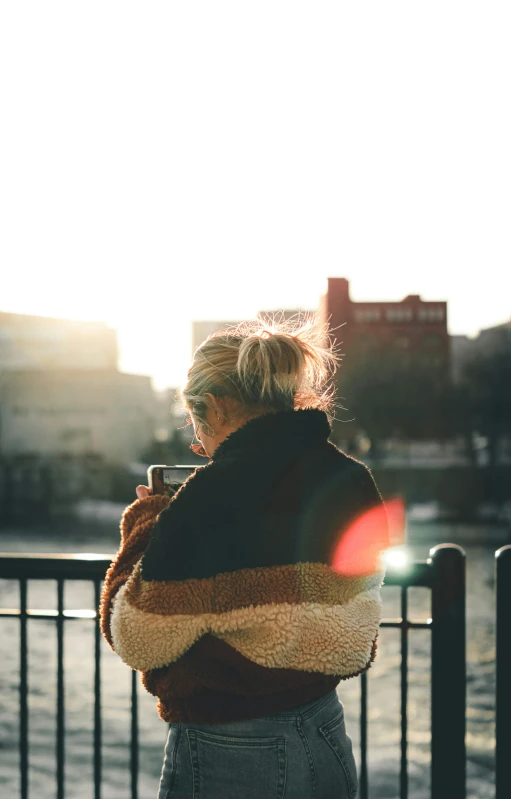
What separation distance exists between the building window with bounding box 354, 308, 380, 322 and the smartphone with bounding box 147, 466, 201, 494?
2439 inches

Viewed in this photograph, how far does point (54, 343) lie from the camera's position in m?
73.6

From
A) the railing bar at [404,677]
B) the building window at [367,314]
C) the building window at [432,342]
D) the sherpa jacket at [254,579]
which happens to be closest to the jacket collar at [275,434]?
the sherpa jacket at [254,579]

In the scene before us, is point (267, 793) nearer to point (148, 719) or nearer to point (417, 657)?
point (148, 719)

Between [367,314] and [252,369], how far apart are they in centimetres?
6362

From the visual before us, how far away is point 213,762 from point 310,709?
249mm

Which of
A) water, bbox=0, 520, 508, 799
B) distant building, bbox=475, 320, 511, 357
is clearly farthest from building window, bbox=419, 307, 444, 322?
water, bbox=0, 520, 508, 799

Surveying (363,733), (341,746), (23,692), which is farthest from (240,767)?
(23,692)

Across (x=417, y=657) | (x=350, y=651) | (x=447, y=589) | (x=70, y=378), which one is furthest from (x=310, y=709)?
(x=70, y=378)

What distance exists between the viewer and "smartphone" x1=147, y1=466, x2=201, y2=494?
6.78 ft

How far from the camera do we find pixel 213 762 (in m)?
1.90

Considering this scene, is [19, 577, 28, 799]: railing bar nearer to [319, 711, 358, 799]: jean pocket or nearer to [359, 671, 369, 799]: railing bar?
[359, 671, 369, 799]: railing bar

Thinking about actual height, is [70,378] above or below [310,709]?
above

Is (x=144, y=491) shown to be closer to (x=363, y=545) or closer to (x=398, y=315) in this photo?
(x=363, y=545)

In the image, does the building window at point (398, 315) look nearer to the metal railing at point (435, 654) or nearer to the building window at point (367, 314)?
the building window at point (367, 314)
